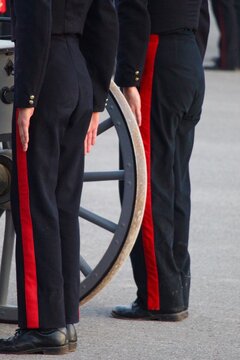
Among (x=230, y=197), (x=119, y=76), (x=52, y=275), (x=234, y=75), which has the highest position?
(x=119, y=76)

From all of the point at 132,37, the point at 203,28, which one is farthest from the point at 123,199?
the point at 203,28

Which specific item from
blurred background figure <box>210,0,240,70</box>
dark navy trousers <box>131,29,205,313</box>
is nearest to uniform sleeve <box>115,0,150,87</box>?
dark navy trousers <box>131,29,205,313</box>

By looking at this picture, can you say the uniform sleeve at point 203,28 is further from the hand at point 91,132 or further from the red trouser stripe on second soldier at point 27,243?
the red trouser stripe on second soldier at point 27,243

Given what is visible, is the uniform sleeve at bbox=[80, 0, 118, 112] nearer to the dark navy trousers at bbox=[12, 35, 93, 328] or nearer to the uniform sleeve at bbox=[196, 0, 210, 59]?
the dark navy trousers at bbox=[12, 35, 93, 328]

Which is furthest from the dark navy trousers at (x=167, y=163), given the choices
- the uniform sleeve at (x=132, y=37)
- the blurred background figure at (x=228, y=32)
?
the blurred background figure at (x=228, y=32)

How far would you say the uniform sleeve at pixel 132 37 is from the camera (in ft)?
16.3

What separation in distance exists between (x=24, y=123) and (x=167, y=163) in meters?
0.94

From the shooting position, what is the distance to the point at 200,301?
5699 millimetres

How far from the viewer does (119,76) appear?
5.08 metres

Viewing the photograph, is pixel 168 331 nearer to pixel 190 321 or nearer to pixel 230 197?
pixel 190 321

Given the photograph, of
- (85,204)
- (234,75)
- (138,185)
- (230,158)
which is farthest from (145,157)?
(234,75)

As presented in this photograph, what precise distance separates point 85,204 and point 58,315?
9.98 feet

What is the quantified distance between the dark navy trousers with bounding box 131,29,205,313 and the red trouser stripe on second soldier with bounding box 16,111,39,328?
2.51 feet

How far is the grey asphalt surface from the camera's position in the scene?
4883 mm
